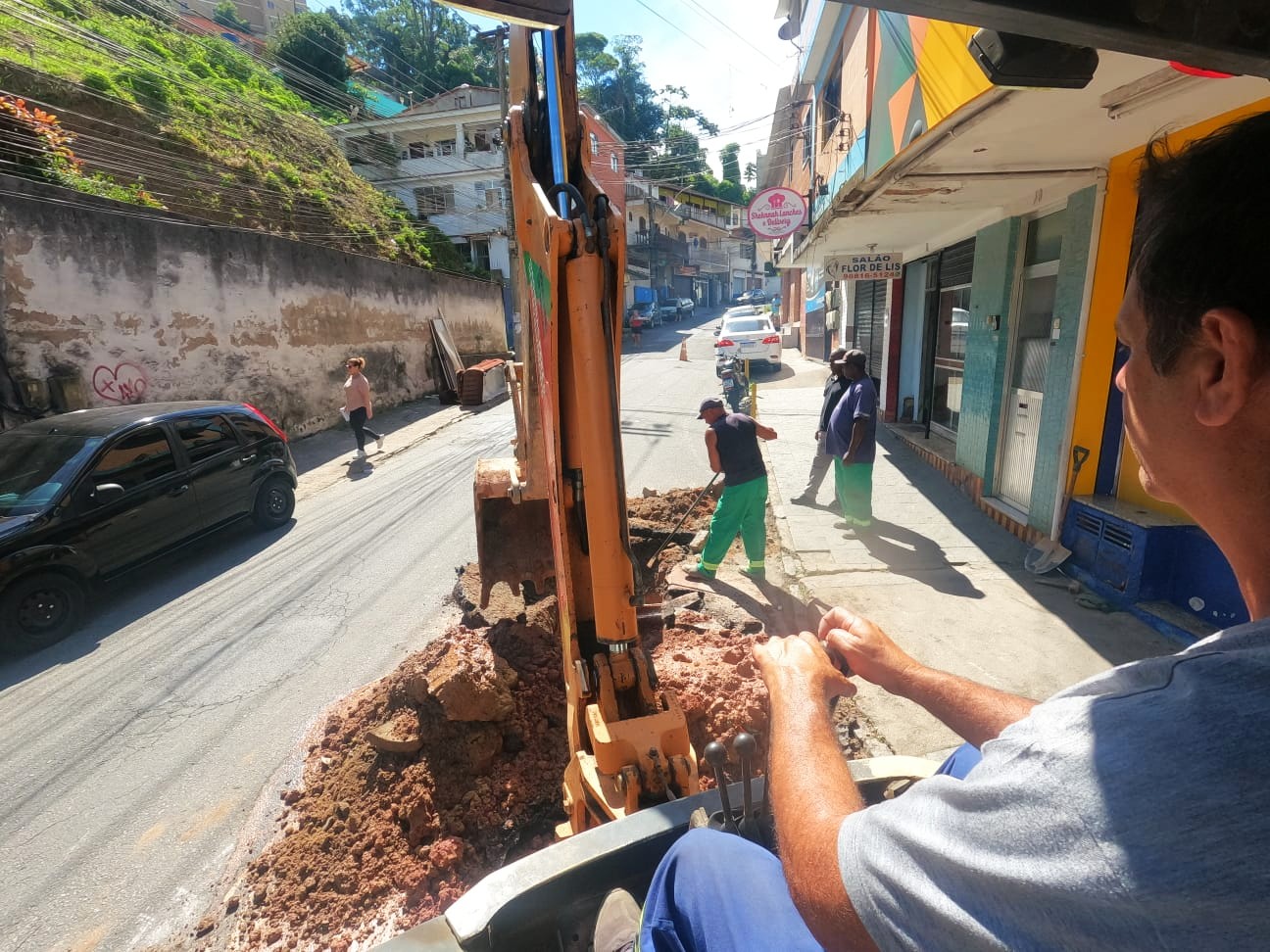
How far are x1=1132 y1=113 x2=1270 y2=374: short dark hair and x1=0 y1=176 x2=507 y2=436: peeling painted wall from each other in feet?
37.0

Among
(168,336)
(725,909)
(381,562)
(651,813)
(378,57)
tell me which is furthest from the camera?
(378,57)

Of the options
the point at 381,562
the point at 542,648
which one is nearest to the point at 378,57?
the point at 381,562

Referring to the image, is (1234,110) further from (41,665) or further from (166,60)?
(166,60)

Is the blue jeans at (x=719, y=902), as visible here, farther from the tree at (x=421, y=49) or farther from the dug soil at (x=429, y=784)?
the tree at (x=421, y=49)

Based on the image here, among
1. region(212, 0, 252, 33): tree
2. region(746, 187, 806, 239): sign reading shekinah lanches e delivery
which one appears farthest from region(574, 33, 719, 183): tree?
region(746, 187, 806, 239): sign reading shekinah lanches e delivery

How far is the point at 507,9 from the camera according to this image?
1.30 metres

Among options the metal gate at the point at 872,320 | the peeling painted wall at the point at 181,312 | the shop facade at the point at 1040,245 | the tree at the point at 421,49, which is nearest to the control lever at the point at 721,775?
the shop facade at the point at 1040,245

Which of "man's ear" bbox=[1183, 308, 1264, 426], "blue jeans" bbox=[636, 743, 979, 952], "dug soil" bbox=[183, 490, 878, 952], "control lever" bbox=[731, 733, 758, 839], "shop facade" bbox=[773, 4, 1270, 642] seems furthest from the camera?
"shop facade" bbox=[773, 4, 1270, 642]

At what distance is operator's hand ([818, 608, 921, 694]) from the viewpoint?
1550 mm

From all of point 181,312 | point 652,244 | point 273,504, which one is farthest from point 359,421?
point 652,244

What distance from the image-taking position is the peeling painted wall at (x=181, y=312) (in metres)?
8.38

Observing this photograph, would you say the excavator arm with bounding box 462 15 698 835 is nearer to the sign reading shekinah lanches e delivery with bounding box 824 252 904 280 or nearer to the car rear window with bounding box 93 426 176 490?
the car rear window with bounding box 93 426 176 490

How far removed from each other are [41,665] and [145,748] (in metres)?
1.89

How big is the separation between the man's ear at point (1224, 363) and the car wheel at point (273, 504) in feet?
27.6
